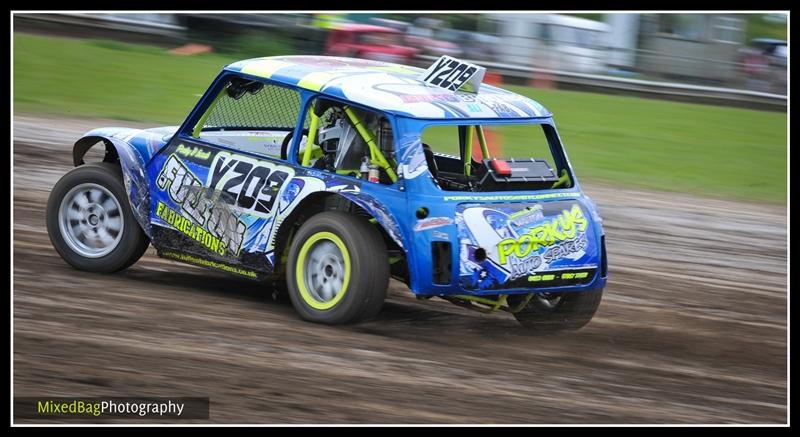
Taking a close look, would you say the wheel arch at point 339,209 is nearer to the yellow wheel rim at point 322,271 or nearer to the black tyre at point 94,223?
the yellow wheel rim at point 322,271

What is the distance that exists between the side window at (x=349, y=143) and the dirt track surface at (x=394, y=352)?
1007mm

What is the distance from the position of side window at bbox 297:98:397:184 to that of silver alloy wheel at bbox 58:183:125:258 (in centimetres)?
152

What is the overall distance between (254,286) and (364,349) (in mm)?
1909

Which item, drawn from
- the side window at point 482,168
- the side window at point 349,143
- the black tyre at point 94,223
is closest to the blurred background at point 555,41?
the side window at point 482,168

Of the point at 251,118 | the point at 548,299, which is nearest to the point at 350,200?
the point at 548,299

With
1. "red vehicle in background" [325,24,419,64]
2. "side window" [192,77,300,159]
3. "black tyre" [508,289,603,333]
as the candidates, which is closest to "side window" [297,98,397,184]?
"side window" [192,77,300,159]

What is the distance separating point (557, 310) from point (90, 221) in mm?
3372

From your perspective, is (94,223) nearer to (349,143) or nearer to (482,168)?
(349,143)

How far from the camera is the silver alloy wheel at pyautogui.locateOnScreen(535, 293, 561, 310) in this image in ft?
27.3

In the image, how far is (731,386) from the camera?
7348 mm

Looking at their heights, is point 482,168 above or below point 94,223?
above

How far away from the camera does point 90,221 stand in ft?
28.8
